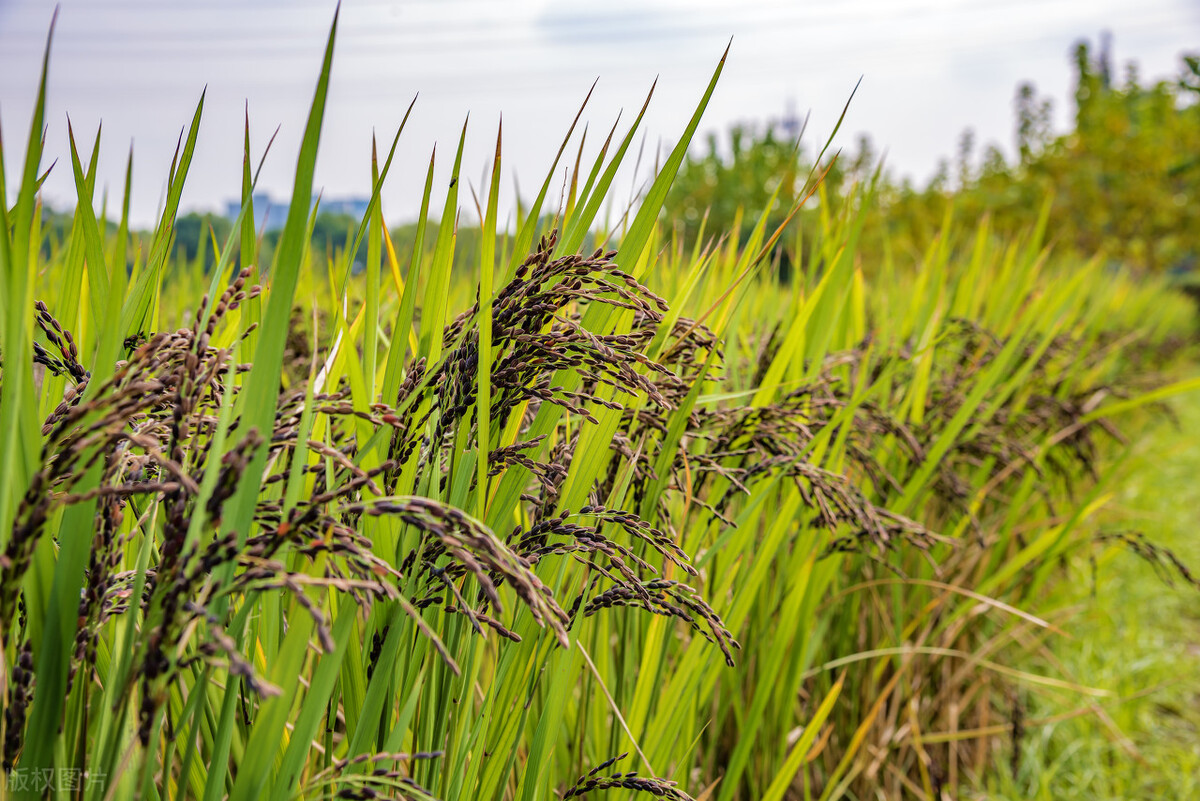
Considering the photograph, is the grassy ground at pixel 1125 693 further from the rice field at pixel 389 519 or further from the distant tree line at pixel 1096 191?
the distant tree line at pixel 1096 191

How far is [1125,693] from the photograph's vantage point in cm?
270

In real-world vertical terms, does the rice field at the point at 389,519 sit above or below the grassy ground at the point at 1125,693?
above

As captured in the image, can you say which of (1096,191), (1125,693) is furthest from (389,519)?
(1096,191)

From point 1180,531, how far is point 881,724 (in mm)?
3998

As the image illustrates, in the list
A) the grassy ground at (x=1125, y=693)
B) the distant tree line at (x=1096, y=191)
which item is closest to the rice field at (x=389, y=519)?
the grassy ground at (x=1125, y=693)

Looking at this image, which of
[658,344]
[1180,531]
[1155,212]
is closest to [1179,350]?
[1155,212]

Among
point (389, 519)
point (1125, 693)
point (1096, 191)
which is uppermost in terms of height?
point (1096, 191)

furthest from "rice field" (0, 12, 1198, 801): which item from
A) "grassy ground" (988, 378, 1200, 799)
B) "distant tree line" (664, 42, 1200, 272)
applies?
"distant tree line" (664, 42, 1200, 272)

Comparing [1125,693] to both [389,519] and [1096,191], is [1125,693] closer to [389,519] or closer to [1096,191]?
[389,519]

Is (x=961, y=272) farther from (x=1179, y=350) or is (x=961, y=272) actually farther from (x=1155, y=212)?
(x=1155, y=212)

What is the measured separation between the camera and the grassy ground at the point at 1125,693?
2301mm

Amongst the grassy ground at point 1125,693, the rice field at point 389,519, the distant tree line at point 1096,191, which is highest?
the distant tree line at point 1096,191

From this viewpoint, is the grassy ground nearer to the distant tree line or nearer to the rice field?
the rice field

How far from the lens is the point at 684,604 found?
0.88 m
